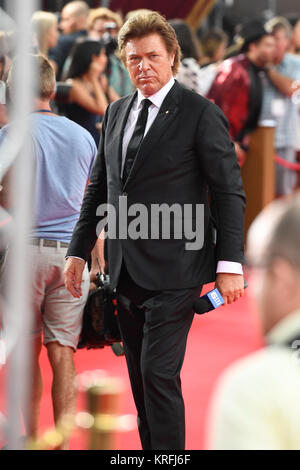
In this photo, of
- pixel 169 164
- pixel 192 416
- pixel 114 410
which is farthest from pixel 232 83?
pixel 114 410

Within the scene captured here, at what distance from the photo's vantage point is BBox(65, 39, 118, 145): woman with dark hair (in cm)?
563

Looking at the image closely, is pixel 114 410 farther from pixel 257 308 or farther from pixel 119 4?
pixel 119 4

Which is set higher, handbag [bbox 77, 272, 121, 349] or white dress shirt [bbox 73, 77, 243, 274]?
white dress shirt [bbox 73, 77, 243, 274]

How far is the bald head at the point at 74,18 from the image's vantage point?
7.31 meters

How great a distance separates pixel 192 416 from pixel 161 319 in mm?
1327

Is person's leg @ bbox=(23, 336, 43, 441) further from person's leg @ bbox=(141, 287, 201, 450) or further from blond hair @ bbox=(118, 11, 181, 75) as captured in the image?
blond hair @ bbox=(118, 11, 181, 75)

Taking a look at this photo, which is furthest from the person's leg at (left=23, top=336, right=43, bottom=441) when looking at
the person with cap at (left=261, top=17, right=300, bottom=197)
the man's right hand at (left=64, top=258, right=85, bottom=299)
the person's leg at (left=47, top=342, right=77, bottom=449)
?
the person with cap at (left=261, top=17, right=300, bottom=197)

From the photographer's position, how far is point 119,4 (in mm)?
12086

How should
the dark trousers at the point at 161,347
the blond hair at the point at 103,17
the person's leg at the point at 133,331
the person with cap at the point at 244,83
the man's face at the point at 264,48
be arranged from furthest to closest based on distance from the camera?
the blond hair at the point at 103,17, the man's face at the point at 264,48, the person with cap at the point at 244,83, the person's leg at the point at 133,331, the dark trousers at the point at 161,347

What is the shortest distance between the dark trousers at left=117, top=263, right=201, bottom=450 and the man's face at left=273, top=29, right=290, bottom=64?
545 cm

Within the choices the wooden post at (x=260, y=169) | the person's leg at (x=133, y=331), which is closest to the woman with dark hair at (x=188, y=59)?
the wooden post at (x=260, y=169)

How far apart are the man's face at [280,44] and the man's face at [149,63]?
5192 millimetres

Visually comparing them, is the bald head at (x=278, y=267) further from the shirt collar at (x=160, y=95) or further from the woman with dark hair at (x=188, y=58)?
the woman with dark hair at (x=188, y=58)

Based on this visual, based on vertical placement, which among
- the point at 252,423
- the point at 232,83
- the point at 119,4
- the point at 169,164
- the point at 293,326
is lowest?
the point at 252,423
